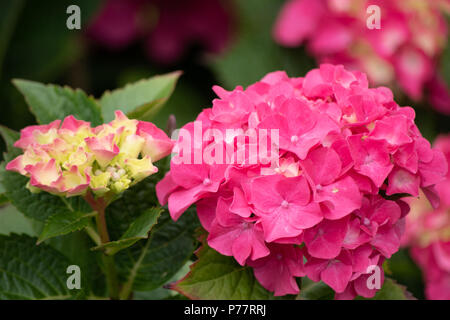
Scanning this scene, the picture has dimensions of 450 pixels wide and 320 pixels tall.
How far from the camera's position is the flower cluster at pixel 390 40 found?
123cm

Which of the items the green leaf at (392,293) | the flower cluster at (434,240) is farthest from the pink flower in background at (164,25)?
the green leaf at (392,293)

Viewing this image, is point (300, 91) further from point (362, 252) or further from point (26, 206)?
point (26, 206)

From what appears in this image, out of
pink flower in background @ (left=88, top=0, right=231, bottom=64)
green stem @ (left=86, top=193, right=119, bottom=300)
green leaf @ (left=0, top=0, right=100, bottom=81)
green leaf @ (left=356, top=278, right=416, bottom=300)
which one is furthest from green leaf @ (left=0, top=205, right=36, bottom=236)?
pink flower in background @ (left=88, top=0, right=231, bottom=64)

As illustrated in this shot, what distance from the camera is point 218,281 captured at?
2.00ft

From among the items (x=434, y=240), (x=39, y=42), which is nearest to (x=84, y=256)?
(x=434, y=240)

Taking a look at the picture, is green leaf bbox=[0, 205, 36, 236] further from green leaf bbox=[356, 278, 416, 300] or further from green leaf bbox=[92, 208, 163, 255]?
green leaf bbox=[356, 278, 416, 300]

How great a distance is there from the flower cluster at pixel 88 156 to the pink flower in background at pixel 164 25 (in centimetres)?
106

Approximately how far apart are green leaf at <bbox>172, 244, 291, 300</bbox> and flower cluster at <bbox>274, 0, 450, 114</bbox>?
751mm

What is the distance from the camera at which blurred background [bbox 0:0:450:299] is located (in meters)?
1.25

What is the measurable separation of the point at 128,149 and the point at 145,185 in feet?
0.31

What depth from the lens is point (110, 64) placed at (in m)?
1.77

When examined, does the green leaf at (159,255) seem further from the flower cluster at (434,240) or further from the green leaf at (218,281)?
the flower cluster at (434,240)

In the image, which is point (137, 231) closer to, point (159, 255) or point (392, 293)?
point (159, 255)
